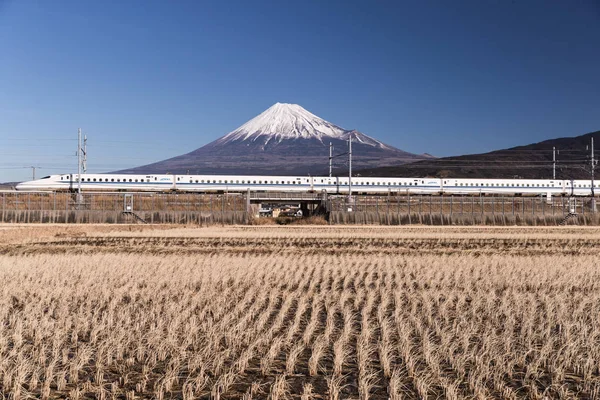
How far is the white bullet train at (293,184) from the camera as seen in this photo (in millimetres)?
72938

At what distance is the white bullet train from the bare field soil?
180 ft

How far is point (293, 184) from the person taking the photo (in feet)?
255

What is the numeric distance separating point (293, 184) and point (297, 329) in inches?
2665

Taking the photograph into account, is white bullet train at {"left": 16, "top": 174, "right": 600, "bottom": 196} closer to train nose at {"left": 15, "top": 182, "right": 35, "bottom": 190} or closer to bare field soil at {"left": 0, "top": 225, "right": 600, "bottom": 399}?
train nose at {"left": 15, "top": 182, "right": 35, "bottom": 190}

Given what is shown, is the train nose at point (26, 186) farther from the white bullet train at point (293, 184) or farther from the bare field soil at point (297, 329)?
the bare field soil at point (297, 329)

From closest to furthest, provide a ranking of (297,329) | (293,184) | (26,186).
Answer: (297,329) < (26,186) < (293,184)

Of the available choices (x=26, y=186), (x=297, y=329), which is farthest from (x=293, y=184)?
(x=297, y=329)

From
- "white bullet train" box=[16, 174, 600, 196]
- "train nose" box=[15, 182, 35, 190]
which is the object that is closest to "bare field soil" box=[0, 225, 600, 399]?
"white bullet train" box=[16, 174, 600, 196]

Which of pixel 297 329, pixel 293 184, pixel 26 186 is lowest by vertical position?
pixel 297 329

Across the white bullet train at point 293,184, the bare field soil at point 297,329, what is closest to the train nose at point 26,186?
the white bullet train at point 293,184

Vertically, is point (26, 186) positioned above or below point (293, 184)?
above

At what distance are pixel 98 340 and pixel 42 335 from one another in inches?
31.3

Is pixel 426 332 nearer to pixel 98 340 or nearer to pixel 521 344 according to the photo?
pixel 521 344

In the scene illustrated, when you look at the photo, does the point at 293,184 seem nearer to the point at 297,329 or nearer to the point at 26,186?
the point at 26,186
